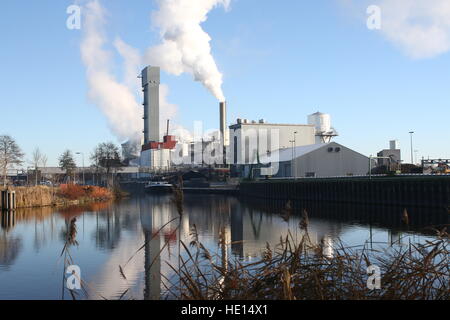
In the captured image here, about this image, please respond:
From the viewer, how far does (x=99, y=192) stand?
217ft

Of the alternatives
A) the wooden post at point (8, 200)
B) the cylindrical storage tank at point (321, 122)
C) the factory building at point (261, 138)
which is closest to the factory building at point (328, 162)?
the factory building at point (261, 138)

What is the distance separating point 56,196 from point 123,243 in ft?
105

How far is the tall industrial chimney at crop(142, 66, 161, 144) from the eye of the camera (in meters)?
134

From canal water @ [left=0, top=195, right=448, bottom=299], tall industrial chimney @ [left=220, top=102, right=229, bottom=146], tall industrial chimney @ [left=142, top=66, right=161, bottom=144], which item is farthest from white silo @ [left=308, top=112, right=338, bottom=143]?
canal water @ [left=0, top=195, right=448, bottom=299]

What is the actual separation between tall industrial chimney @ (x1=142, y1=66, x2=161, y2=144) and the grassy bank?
218 feet

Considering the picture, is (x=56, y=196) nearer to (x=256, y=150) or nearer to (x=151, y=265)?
(x=151, y=265)

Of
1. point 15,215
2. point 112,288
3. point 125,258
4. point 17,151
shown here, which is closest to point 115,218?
point 15,215

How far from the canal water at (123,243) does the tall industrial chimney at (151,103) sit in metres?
92.0

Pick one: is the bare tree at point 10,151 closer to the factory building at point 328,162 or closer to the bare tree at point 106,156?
the bare tree at point 106,156

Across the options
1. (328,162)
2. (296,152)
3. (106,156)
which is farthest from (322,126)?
(106,156)

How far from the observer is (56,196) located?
176ft

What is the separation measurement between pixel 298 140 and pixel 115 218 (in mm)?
80912

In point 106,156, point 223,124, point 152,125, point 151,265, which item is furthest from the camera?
point 152,125
